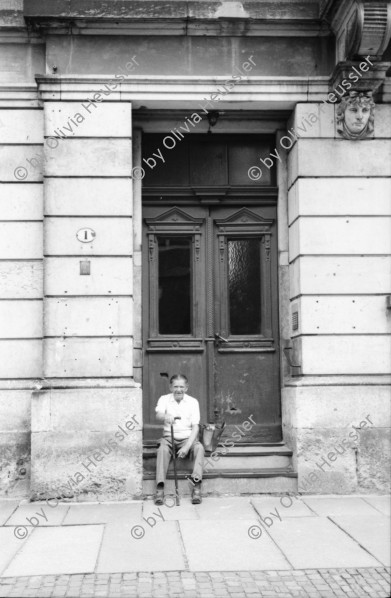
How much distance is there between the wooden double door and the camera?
11.2 metres

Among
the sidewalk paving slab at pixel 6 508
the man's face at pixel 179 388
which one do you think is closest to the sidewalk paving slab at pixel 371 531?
the man's face at pixel 179 388

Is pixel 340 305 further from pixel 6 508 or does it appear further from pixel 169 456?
pixel 6 508

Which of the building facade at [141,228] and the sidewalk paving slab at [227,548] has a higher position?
the building facade at [141,228]

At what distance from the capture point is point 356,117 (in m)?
10.5

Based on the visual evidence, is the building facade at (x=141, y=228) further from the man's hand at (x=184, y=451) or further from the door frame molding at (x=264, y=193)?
the man's hand at (x=184, y=451)

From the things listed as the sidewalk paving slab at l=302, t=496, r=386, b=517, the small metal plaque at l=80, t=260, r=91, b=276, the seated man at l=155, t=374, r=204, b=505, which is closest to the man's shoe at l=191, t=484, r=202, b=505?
the seated man at l=155, t=374, r=204, b=505

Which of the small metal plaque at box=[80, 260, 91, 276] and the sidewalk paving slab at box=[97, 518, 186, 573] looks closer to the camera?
the sidewalk paving slab at box=[97, 518, 186, 573]

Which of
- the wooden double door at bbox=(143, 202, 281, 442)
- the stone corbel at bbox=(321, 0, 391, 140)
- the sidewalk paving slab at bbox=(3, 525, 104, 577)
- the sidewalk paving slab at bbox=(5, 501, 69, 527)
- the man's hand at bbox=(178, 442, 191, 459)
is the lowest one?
the sidewalk paving slab at bbox=(3, 525, 104, 577)

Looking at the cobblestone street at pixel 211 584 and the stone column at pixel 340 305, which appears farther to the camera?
the stone column at pixel 340 305

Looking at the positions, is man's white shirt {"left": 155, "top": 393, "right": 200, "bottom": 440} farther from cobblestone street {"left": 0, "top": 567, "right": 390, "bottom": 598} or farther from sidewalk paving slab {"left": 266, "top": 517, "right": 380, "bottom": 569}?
cobblestone street {"left": 0, "top": 567, "right": 390, "bottom": 598}

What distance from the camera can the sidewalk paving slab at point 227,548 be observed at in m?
7.07

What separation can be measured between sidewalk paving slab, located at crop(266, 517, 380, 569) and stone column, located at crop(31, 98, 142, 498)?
233cm

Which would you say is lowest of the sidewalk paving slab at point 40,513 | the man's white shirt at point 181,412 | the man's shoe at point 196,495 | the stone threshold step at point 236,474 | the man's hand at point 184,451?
the sidewalk paving slab at point 40,513

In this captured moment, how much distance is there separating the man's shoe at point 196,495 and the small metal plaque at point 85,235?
343 centimetres
